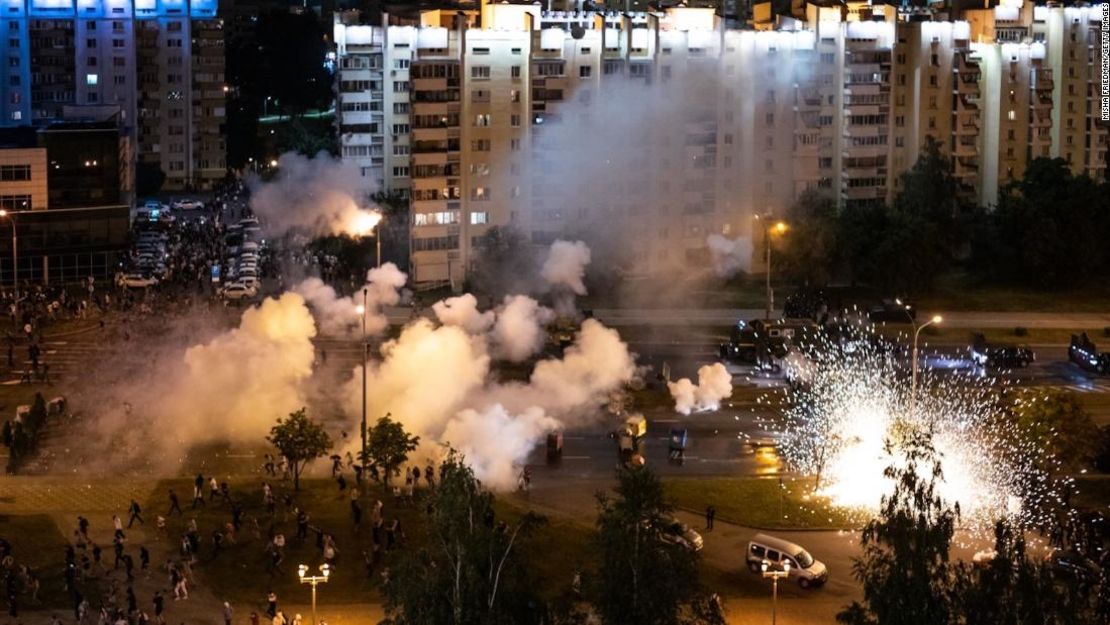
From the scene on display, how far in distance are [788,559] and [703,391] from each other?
15.1 m

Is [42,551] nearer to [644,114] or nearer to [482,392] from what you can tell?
[482,392]

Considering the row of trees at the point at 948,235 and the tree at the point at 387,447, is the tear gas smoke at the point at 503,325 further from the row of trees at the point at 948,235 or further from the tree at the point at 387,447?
the row of trees at the point at 948,235

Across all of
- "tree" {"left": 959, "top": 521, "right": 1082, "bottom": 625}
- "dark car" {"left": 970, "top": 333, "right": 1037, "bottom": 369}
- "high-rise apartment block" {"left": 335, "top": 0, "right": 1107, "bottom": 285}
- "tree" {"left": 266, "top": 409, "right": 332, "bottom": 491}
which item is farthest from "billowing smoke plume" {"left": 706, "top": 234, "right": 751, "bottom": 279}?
"tree" {"left": 959, "top": 521, "right": 1082, "bottom": 625}

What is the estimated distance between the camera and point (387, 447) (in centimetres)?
4294

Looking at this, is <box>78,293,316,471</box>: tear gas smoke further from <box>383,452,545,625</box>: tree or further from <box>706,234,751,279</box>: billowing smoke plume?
<box>706,234,751,279</box>: billowing smoke plume

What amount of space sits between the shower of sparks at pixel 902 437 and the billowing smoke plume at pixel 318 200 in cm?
2256

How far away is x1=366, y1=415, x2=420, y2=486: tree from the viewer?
42.9m

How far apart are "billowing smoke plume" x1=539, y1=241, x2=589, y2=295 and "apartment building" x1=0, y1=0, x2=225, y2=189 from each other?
104 ft

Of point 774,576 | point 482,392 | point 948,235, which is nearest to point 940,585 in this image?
point 774,576

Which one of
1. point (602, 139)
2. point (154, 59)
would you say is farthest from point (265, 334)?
point (154, 59)

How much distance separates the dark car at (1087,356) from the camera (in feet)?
192

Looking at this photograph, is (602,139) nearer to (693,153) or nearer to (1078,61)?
(693,153)

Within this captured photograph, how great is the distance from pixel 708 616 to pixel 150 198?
73275 mm

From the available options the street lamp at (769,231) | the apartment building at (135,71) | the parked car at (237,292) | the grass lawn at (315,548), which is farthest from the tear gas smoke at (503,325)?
the apartment building at (135,71)
